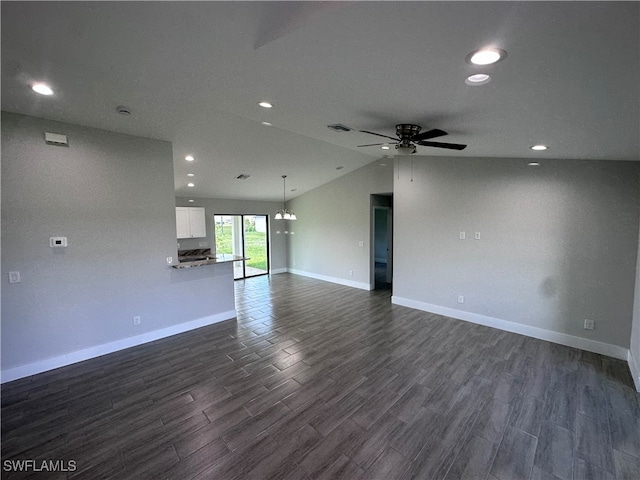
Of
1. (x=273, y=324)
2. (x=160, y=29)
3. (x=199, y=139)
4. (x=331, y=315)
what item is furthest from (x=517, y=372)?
(x=199, y=139)

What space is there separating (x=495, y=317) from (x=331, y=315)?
270 cm

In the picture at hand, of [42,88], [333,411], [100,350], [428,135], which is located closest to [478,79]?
[428,135]

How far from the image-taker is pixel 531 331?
4.05 meters

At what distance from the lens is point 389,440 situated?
2156 mm

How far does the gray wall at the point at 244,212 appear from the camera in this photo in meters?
7.33

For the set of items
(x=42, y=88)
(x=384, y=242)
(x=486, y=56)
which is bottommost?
(x=384, y=242)

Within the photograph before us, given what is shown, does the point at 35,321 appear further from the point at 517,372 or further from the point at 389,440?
the point at 517,372

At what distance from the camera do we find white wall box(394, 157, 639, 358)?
3420 millimetres

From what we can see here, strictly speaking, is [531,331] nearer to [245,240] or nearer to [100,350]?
[100,350]

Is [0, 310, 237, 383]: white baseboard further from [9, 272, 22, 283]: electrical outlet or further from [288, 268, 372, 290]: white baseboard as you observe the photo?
[288, 268, 372, 290]: white baseboard

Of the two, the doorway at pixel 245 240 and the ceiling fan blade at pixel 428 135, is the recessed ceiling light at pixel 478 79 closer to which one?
the ceiling fan blade at pixel 428 135

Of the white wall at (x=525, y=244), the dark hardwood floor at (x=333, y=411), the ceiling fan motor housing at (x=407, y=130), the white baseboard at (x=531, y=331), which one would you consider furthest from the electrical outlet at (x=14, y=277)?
the white baseboard at (x=531, y=331)

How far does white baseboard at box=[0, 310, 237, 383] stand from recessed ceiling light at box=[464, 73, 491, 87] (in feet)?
15.2

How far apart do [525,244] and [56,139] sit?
625 centimetres
